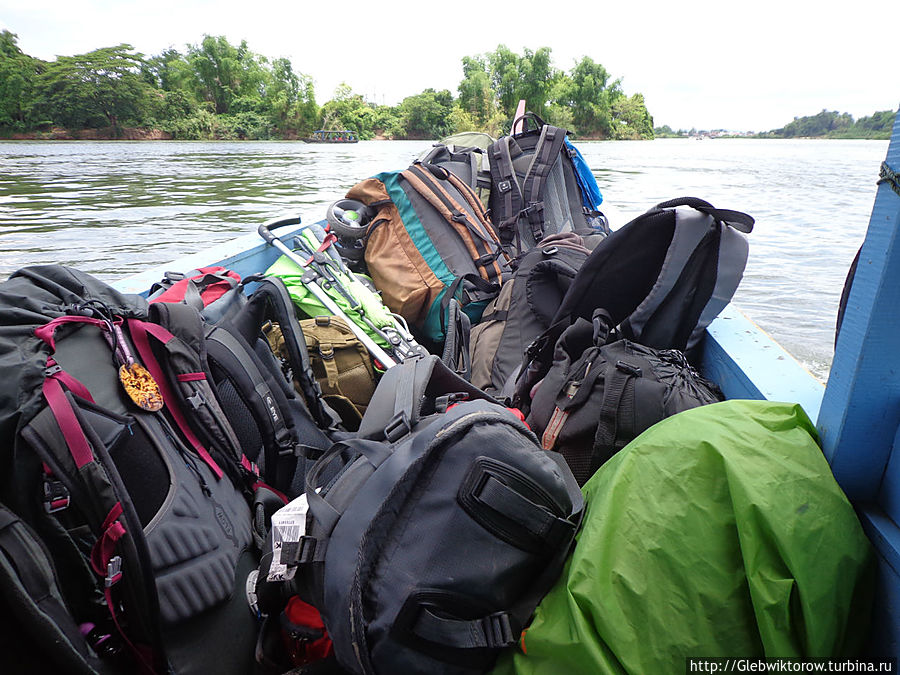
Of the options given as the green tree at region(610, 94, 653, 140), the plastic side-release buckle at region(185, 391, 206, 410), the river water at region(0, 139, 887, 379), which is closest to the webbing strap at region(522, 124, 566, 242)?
the river water at region(0, 139, 887, 379)

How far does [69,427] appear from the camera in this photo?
28.8 inches

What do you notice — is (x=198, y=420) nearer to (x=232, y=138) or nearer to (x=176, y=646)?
(x=176, y=646)

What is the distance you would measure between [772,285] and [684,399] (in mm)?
3701

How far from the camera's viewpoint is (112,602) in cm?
77

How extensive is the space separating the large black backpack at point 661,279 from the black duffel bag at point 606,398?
16 cm

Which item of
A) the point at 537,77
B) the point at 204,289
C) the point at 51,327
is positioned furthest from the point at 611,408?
the point at 537,77

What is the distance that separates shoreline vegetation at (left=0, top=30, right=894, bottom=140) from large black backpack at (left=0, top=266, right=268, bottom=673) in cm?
4198

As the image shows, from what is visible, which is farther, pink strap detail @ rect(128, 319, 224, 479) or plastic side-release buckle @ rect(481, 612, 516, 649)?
pink strap detail @ rect(128, 319, 224, 479)

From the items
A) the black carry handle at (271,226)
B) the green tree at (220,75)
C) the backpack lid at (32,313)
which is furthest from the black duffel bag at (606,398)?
the green tree at (220,75)

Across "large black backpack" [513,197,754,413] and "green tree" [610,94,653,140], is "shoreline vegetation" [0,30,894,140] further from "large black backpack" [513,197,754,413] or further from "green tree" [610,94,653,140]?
"large black backpack" [513,197,754,413]

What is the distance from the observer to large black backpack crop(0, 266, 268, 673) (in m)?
0.72

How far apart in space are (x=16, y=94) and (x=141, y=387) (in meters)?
52.8

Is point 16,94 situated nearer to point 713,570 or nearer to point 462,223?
point 462,223

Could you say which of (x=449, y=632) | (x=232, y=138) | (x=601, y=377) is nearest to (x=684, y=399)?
(x=601, y=377)
